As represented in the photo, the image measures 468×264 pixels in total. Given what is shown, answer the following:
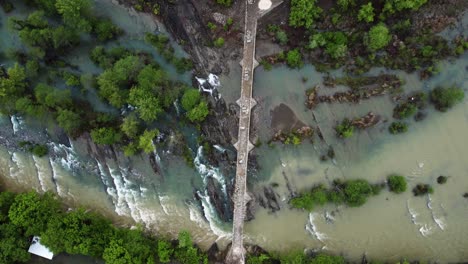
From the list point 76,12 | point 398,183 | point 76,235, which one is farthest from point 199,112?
point 398,183

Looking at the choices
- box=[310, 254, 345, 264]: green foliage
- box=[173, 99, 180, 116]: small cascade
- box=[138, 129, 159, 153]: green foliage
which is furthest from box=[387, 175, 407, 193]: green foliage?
box=[138, 129, 159, 153]: green foliage

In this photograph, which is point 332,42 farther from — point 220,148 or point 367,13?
point 220,148

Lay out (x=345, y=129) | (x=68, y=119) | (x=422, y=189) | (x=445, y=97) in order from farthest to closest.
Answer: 1. (x=422, y=189)
2. (x=345, y=129)
3. (x=445, y=97)
4. (x=68, y=119)

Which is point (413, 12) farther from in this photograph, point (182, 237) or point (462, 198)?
point (182, 237)

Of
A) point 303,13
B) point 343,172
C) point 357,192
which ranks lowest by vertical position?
point 357,192

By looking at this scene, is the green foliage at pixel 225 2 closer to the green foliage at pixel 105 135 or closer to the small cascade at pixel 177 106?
the small cascade at pixel 177 106

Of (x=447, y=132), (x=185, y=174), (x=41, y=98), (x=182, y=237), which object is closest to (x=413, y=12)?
(x=447, y=132)
